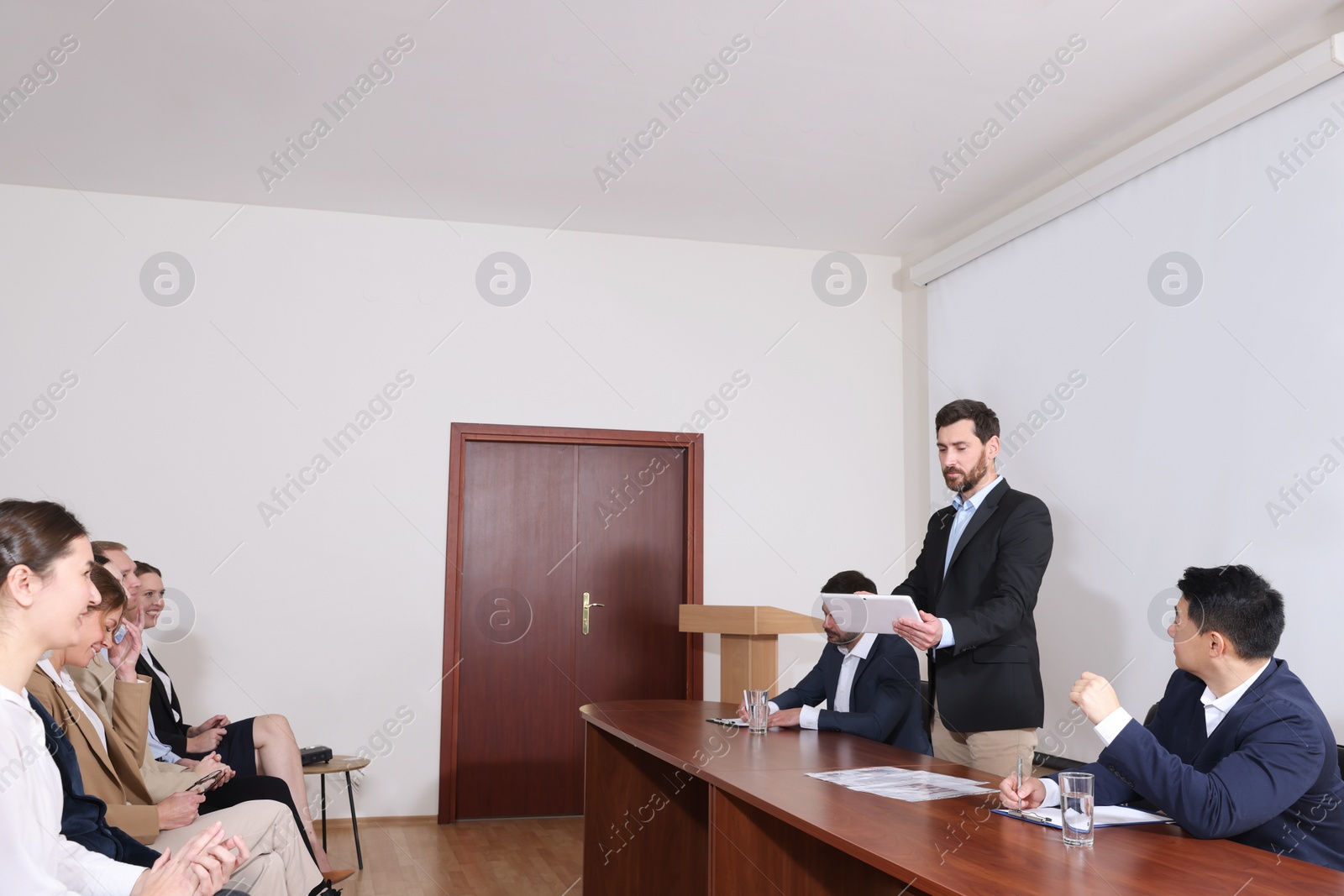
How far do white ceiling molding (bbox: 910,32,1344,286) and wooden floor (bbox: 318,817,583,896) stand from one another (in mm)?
3412

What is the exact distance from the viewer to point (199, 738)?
11.9 feet

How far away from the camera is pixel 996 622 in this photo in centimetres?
265

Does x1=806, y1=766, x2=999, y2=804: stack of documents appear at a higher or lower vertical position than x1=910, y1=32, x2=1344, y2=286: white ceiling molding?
lower

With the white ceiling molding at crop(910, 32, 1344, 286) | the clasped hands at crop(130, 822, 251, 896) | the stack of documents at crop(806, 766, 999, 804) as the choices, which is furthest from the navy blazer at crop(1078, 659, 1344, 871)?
the white ceiling molding at crop(910, 32, 1344, 286)

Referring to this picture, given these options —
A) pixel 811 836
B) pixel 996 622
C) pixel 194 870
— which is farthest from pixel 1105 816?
pixel 194 870

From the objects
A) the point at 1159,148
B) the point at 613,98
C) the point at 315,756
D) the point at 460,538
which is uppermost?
the point at 613,98

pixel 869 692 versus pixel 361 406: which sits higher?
pixel 361 406

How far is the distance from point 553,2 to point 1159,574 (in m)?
3.03

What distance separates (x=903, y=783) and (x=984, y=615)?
0.62 m

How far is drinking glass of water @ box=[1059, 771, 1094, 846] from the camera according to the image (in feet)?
5.51

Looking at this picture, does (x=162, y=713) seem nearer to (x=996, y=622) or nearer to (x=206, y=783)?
(x=206, y=783)

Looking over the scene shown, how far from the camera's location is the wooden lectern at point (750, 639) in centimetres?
394

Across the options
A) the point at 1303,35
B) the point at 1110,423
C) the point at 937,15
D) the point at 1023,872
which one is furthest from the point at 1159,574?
the point at 1023,872

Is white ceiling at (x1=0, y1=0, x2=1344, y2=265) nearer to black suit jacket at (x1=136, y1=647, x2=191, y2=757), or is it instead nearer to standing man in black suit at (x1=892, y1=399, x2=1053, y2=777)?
standing man in black suit at (x1=892, y1=399, x2=1053, y2=777)
